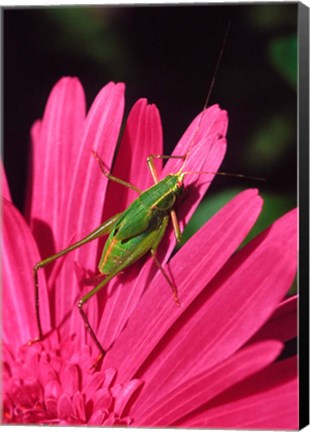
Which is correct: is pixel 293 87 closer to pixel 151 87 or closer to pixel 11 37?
pixel 151 87

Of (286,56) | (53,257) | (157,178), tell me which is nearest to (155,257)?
(157,178)

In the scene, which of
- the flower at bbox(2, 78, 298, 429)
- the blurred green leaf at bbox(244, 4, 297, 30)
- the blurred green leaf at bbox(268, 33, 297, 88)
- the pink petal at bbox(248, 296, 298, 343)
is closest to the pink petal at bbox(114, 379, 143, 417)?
the flower at bbox(2, 78, 298, 429)

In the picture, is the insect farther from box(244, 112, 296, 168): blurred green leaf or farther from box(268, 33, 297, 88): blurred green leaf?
box(268, 33, 297, 88): blurred green leaf

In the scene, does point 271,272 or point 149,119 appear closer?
point 271,272

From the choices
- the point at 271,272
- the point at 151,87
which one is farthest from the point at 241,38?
the point at 271,272

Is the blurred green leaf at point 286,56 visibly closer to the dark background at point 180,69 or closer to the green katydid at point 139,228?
Answer: the dark background at point 180,69

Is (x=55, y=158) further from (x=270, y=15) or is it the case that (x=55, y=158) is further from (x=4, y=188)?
(x=270, y=15)
